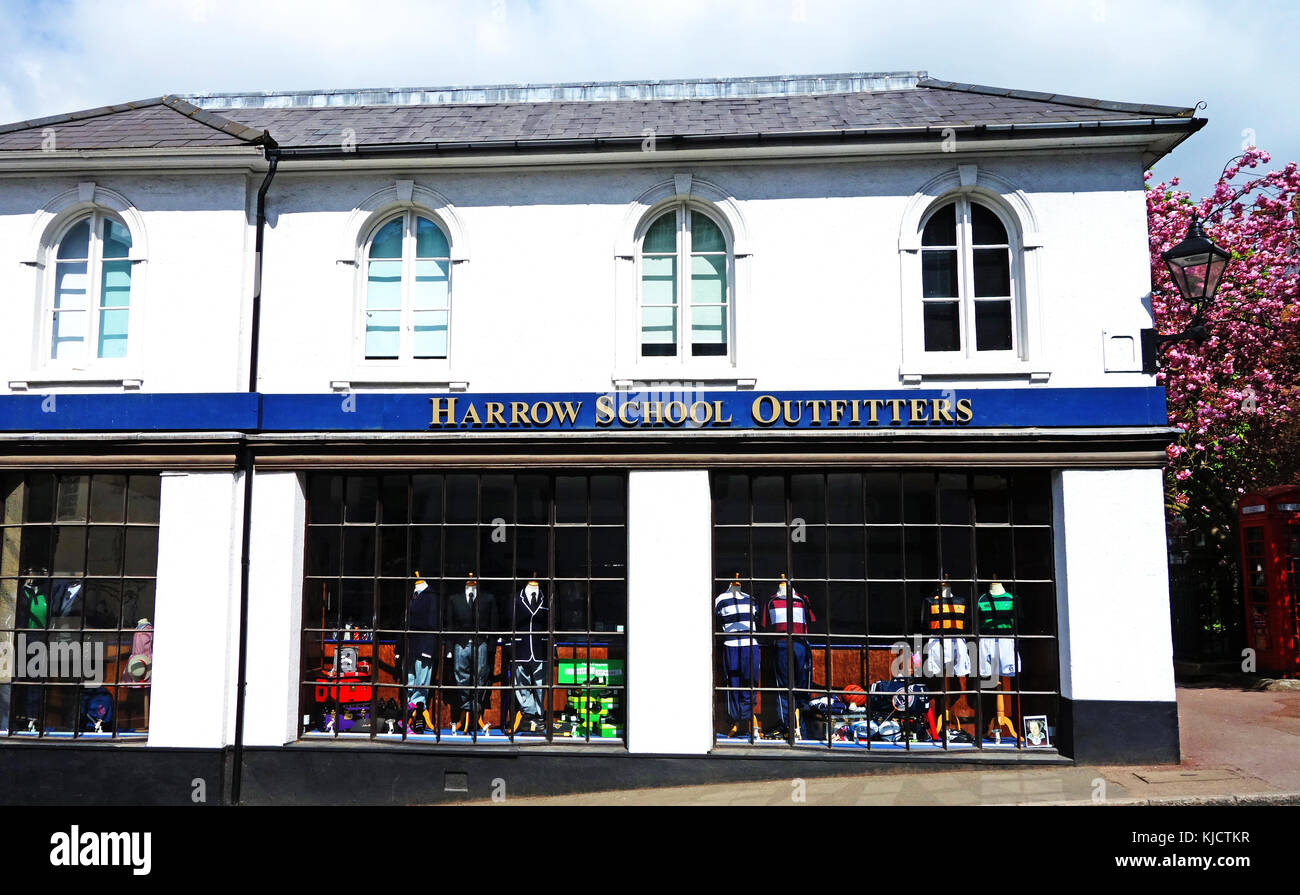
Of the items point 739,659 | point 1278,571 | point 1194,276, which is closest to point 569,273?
point 739,659

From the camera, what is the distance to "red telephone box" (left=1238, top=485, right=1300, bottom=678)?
13492 millimetres

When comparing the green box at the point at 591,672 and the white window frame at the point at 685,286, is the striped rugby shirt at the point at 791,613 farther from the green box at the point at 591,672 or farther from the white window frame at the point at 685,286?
the white window frame at the point at 685,286

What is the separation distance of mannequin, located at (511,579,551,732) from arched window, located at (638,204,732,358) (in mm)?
2893

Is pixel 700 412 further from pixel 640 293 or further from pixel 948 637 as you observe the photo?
pixel 948 637

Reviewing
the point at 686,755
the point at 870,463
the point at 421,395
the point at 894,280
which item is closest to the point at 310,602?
the point at 421,395

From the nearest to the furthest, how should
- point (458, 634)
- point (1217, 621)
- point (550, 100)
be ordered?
point (458, 634) < point (550, 100) < point (1217, 621)

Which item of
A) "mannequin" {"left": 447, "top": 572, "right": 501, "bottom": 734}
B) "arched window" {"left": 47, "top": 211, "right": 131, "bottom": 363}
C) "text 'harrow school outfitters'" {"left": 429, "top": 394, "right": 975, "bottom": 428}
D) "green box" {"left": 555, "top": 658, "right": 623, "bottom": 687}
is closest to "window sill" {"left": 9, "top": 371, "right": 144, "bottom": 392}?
"arched window" {"left": 47, "top": 211, "right": 131, "bottom": 363}

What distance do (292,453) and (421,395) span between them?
1501 mm

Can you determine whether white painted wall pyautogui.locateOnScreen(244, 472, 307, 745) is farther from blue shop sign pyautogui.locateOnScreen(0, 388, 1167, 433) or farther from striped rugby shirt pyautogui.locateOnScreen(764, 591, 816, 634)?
striped rugby shirt pyautogui.locateOnScreen(764, 591, 816, 634)

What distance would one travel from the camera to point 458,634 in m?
9.70

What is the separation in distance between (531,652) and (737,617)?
7.17ft

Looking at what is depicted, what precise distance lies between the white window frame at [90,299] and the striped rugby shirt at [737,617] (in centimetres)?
699

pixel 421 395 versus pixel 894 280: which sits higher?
pixel 894 280
